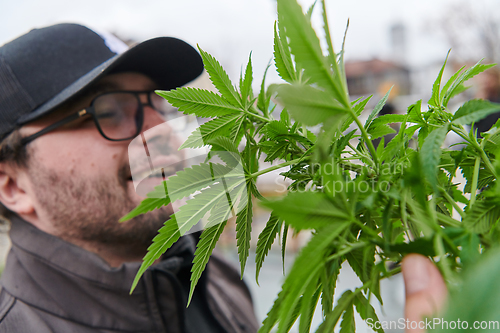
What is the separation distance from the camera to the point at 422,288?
0.19m

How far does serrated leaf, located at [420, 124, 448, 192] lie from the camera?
189 millimetres

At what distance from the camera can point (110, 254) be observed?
0.80m

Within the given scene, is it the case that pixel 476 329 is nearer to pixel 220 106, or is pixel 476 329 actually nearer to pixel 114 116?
pixel 220 106

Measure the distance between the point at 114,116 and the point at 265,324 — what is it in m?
0.68

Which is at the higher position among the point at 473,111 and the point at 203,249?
the point at 473,111

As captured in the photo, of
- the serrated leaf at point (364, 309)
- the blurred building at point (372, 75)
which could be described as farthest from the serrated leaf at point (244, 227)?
the blurred building at point (372, 75)

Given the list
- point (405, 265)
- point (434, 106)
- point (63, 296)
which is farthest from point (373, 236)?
point (63, 296)

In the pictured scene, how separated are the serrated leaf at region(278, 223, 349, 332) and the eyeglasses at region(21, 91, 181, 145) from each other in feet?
2.17

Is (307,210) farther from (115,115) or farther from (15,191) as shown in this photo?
(15,191)

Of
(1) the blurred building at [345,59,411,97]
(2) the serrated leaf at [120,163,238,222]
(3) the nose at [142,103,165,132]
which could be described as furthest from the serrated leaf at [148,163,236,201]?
(1) the blurred building at [345,59,411,97]

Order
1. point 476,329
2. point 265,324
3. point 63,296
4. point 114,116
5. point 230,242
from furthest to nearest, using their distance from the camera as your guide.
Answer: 1. point 230,242
2. point 114,116
3. point 63,296
4. point 265,324
5. point 476,329

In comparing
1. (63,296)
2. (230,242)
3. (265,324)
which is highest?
(265,324)

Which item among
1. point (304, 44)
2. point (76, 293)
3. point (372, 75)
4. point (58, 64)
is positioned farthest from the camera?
point (372, 75)

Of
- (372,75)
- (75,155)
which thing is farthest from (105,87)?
(372,75)
